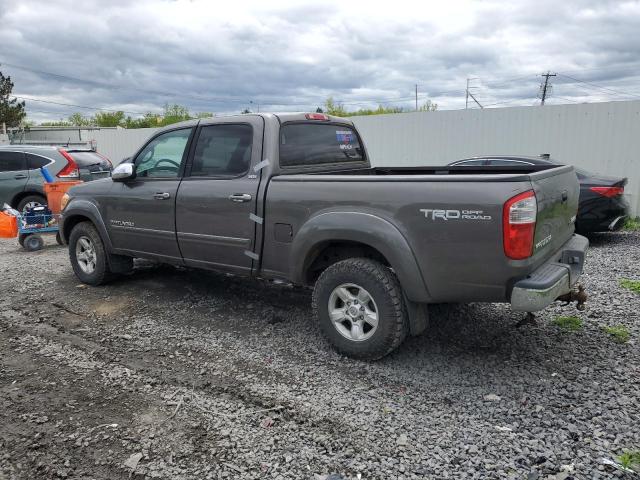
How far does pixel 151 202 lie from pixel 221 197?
3.50ft

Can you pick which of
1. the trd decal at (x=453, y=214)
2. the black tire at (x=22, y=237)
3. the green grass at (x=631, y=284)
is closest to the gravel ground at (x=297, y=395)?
the green grass at (x=631, y=284)

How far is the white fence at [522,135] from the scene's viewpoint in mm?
11094

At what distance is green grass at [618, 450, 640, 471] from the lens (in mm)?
2717

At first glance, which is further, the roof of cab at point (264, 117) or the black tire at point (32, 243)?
the black tire at point (32, 243)

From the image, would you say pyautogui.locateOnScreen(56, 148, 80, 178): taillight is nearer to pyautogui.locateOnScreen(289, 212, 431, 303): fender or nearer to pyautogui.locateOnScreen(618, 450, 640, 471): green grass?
pyautogui.locateOnScreen(289, 212, 431, 303): fender

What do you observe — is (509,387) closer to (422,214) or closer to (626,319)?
(422,214)

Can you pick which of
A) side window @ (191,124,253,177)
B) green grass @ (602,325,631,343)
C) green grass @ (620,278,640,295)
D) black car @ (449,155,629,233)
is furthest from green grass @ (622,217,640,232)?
side window @ (191,124,253,177)

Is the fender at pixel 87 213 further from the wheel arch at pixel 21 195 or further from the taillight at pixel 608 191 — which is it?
the taillight at pixel 608 191

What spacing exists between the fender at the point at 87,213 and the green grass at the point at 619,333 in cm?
510

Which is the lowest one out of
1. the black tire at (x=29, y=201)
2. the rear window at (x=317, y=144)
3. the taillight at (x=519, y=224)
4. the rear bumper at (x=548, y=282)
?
the black tire at (x=29, y=201)

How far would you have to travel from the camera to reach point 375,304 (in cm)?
384

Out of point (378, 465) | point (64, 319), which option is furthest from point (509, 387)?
point (64, 319)

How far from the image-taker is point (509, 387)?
362 cm

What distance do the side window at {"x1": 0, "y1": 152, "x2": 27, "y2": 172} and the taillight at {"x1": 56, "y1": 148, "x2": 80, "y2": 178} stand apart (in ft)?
2.53
